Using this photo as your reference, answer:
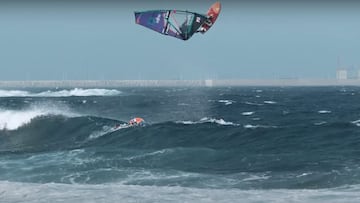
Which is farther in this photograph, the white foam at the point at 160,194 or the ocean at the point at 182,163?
the ocean at the point at 182,163

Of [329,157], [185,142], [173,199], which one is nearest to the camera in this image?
[173,199]

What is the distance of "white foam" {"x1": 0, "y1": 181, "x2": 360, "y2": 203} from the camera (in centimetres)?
1209

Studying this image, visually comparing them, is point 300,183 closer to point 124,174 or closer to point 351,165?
point 351,165

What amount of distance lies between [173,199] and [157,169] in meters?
4.77

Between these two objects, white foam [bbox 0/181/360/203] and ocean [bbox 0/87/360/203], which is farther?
ocean [bbox 0/87/360/203]

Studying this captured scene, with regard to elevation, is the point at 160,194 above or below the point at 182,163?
above

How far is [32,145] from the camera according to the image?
2428 centimetres

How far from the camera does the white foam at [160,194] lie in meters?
12.1

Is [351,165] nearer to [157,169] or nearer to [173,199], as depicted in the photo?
[157,169]

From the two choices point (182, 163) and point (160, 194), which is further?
point (182, 163)

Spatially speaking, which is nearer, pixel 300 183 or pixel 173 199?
pixel 173 199

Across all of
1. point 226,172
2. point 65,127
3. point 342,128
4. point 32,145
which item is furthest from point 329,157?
point 65,127

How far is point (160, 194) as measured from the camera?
41.8 ft

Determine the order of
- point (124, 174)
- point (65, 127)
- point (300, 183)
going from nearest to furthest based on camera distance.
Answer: point (300, 183) → point (124, 174) → point (65, 127)
